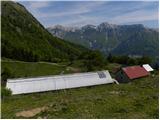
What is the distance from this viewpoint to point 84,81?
251 feet

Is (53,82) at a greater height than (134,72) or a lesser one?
lesser

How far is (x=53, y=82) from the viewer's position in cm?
7269

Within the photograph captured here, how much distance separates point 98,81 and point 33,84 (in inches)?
669

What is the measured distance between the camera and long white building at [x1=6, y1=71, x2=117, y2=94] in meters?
69.0

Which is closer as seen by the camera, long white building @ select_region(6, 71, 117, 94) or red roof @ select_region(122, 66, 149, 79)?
long white building @ select_region(6, 71, 117, 94)

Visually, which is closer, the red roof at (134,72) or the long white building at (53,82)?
the long white building at (53,82)

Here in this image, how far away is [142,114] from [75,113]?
19.3ft

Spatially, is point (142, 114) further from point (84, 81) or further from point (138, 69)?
point (138, 69)

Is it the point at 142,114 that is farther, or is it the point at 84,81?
the point at 84,81

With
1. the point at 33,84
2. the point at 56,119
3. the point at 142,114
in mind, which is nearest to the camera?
the point at 56,119

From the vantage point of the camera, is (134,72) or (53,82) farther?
(134,72)

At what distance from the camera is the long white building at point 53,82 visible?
69000mm

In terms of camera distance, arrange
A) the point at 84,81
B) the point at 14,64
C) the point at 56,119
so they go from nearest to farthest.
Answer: the point at 56,119 < the point at 84,81 < the point at 14,64

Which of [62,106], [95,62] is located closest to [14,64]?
[95,62]
